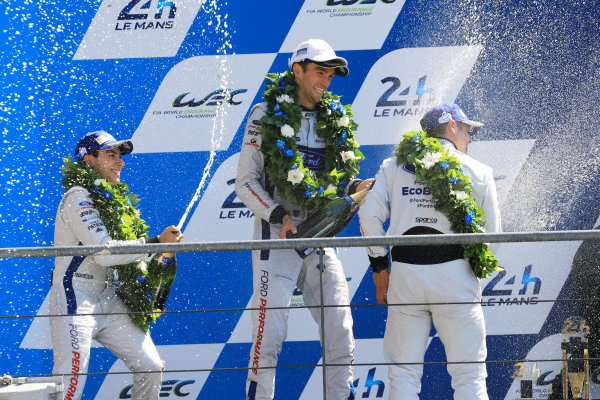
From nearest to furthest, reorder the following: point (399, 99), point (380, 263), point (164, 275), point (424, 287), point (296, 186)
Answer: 1. point (424, 287)
2. point (380, 263)
3. point (296, 186)
4. point (164, 275)
5. point (399, 99)

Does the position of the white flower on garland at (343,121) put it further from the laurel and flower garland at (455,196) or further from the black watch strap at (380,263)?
the black watch strap at (380,263)

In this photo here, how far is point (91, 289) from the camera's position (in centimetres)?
356

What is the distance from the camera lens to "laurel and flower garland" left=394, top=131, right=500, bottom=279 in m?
3.21

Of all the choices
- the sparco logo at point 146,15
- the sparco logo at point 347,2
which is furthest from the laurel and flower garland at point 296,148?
the sparco logo at point 146,15

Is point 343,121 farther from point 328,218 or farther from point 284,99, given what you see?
point 328,218

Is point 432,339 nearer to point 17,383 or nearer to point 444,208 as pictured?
point 444,208

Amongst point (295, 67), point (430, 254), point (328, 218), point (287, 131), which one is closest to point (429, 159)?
point (430, 254)

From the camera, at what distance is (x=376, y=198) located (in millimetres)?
3338

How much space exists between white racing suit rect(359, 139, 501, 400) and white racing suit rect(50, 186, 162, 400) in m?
1.00

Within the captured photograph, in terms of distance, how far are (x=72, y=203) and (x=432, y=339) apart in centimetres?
210

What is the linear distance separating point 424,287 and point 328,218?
1.61 feet

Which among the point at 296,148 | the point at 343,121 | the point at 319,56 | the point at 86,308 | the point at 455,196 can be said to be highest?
the point at 319,56

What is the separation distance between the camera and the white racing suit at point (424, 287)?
316 cm

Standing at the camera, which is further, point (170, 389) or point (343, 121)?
point (170, 389)
